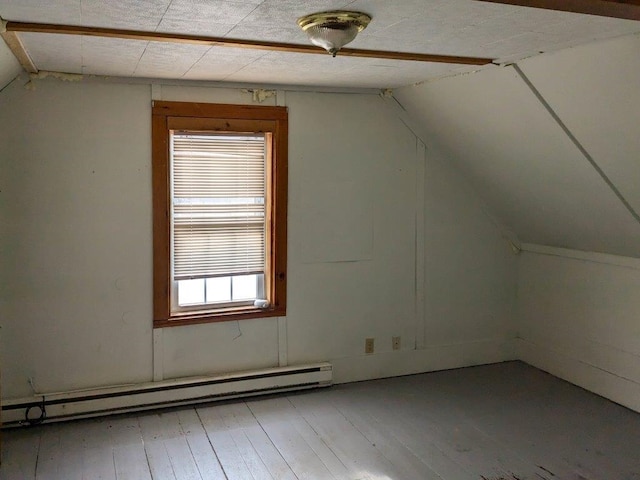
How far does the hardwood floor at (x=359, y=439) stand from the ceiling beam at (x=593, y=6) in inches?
91.8

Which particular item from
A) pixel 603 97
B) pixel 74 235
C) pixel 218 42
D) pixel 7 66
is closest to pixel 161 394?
pixel 74 235

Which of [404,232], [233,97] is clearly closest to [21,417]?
[233,97]

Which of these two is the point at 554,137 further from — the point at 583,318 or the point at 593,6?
the point at 583,318

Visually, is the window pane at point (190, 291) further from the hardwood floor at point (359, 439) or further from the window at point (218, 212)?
the hardwood floor at point (359, 439)

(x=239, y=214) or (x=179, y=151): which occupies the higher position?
(x=179, y=151)

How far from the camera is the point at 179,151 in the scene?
13.7 feet

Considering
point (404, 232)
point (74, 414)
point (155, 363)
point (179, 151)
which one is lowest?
point (74, 414)

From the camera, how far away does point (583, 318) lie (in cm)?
471

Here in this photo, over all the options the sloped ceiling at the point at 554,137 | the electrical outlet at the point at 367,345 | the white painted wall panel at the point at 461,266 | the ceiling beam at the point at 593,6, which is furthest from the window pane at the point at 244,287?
the ceiling beam at the point at 593,6

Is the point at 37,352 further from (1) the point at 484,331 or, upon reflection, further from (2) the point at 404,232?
(1) the point at 484,331

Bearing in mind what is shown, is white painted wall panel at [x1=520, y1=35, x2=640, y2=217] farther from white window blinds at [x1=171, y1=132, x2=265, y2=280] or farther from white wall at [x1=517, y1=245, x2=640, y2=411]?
white window blinds at [x1=171, y1=132, x2=265, y2=280]

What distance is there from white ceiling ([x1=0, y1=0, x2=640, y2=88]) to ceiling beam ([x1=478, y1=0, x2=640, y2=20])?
137mm

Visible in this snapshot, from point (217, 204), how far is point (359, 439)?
1833 millimetres

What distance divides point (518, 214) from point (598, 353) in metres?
1.19
